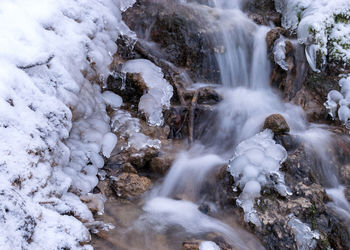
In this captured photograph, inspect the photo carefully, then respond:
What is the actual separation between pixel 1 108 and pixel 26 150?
389mm

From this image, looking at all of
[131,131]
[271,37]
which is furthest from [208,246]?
[271,37]

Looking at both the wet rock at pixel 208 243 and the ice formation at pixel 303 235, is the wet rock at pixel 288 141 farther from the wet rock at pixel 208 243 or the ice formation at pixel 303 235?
the wet rock at pixel 208 243

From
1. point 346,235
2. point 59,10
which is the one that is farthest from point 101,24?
point 346,235

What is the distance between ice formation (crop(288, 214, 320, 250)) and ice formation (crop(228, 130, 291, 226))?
0.33m

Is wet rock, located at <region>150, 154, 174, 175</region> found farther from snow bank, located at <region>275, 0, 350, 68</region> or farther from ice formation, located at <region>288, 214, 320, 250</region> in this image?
snow bank, located at <region>275, 0, 350, 68</region>

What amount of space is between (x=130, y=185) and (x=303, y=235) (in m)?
1.80

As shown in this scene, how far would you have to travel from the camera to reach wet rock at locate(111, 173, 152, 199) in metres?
A: 3.28

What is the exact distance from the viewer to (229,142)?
428cm

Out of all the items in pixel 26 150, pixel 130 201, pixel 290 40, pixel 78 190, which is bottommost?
pixel 130 201

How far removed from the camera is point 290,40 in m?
5.53

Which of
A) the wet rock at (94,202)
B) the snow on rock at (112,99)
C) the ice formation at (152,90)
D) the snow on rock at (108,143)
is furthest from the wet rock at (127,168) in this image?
the snow on rock at (112,99)

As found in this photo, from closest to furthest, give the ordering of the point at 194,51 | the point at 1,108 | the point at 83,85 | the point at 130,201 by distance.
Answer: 1. the point at 1,108
2. the point at 130,201
3. the point at 83,85
4. the point at 194,51

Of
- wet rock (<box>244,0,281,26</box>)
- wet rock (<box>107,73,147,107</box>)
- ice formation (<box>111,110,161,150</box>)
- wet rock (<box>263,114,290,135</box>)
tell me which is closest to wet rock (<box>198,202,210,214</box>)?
ice formation (<box>111,110,161,150</box>)

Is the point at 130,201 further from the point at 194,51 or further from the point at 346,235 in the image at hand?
the point at 194,51
